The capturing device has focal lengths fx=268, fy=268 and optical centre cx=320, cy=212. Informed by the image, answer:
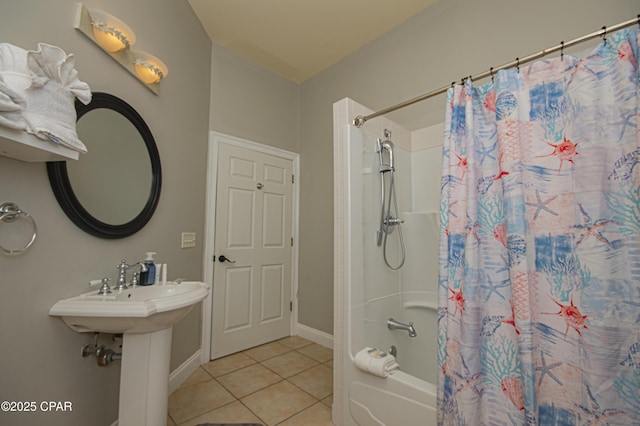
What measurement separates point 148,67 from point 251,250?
175cm

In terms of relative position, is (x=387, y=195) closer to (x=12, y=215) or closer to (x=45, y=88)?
(x=45, y=88)

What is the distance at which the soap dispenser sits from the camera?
1558 millimetres

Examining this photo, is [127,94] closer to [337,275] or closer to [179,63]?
[179,63]

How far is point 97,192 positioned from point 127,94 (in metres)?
0.64

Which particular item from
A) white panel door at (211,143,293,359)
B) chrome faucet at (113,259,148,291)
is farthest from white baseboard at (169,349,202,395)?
chrome faucet at (113,259,148,291)

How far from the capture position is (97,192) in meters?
1.40

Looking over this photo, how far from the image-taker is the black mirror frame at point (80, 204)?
1.20m

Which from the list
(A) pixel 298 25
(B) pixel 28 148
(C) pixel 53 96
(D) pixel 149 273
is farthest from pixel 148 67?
(A) pixel 298 25

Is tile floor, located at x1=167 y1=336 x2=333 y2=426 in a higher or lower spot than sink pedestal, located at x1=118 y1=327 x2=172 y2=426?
lower

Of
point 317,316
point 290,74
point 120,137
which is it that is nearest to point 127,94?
point 120,137

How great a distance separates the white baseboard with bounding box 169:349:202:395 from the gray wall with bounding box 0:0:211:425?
65 millimetres

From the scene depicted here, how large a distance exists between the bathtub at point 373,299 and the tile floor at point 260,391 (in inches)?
12.0

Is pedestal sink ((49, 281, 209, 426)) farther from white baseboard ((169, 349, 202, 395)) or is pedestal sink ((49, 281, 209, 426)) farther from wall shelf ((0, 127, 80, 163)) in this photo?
white baseboard ((169, 349, 202, 395))

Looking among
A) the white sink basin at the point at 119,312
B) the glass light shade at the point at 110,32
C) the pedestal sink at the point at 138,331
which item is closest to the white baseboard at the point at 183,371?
the pedestal sink at the point at 138,331
